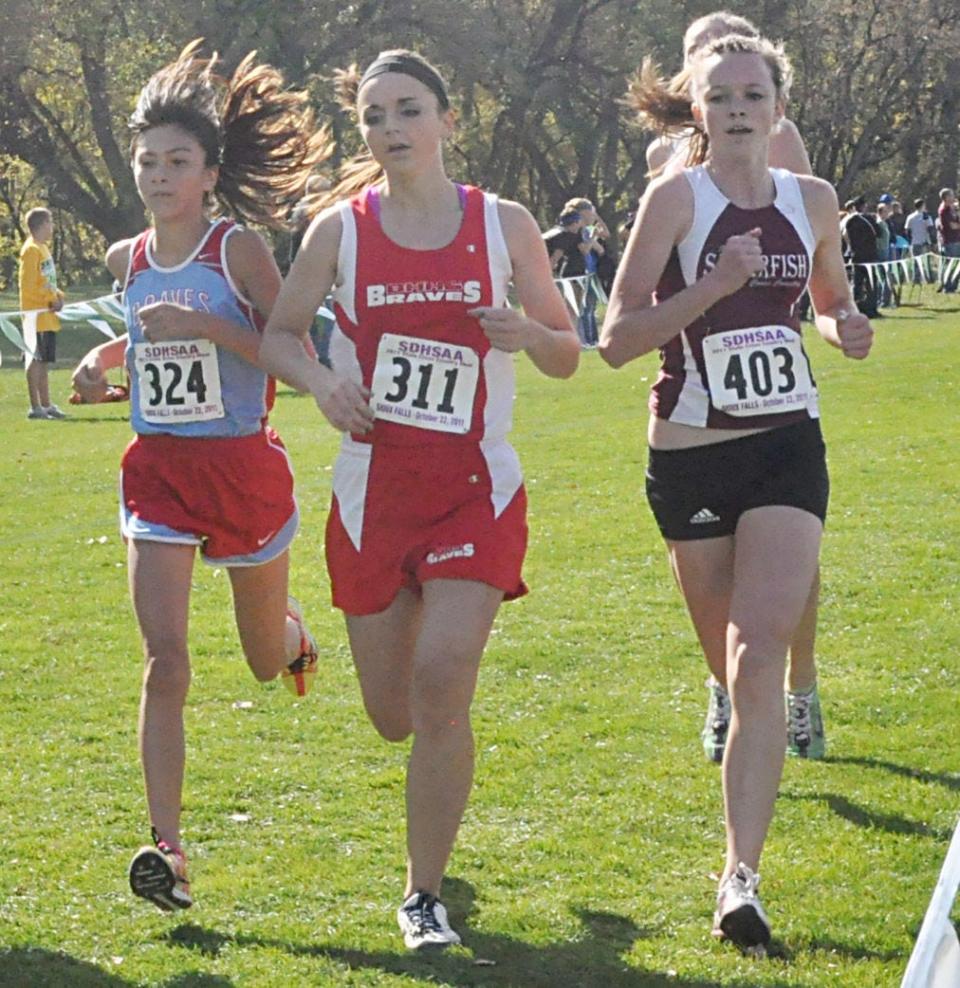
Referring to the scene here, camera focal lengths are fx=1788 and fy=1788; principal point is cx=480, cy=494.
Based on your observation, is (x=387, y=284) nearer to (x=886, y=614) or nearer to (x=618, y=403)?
(x=886, y=614)

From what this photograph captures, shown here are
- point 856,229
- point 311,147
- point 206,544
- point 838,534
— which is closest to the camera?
point 206,544

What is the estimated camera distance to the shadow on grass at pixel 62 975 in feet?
12.9

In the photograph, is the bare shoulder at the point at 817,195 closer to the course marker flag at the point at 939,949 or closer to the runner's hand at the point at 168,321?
the runner's hand at the point at 168,321

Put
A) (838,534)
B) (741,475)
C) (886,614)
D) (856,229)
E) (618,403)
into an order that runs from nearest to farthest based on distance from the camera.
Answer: (741,475)
(886,614)
(838,534)
(618,403)
(856,229)

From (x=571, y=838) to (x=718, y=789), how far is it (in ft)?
1.98

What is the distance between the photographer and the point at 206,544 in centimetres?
471

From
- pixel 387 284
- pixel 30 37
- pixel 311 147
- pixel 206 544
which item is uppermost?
pixel 30 37

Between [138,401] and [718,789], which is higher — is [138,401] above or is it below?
above

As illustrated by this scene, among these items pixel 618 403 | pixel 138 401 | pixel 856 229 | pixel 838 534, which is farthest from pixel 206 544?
pixel 856 229

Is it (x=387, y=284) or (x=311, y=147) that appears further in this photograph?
(x=311, y=147)

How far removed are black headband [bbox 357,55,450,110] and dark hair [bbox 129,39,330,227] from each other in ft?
2.27

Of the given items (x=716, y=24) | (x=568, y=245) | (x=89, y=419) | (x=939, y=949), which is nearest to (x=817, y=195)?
(x=716, y=24)

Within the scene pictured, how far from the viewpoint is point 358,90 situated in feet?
14.5

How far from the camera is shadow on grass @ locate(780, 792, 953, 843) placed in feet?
15.9
